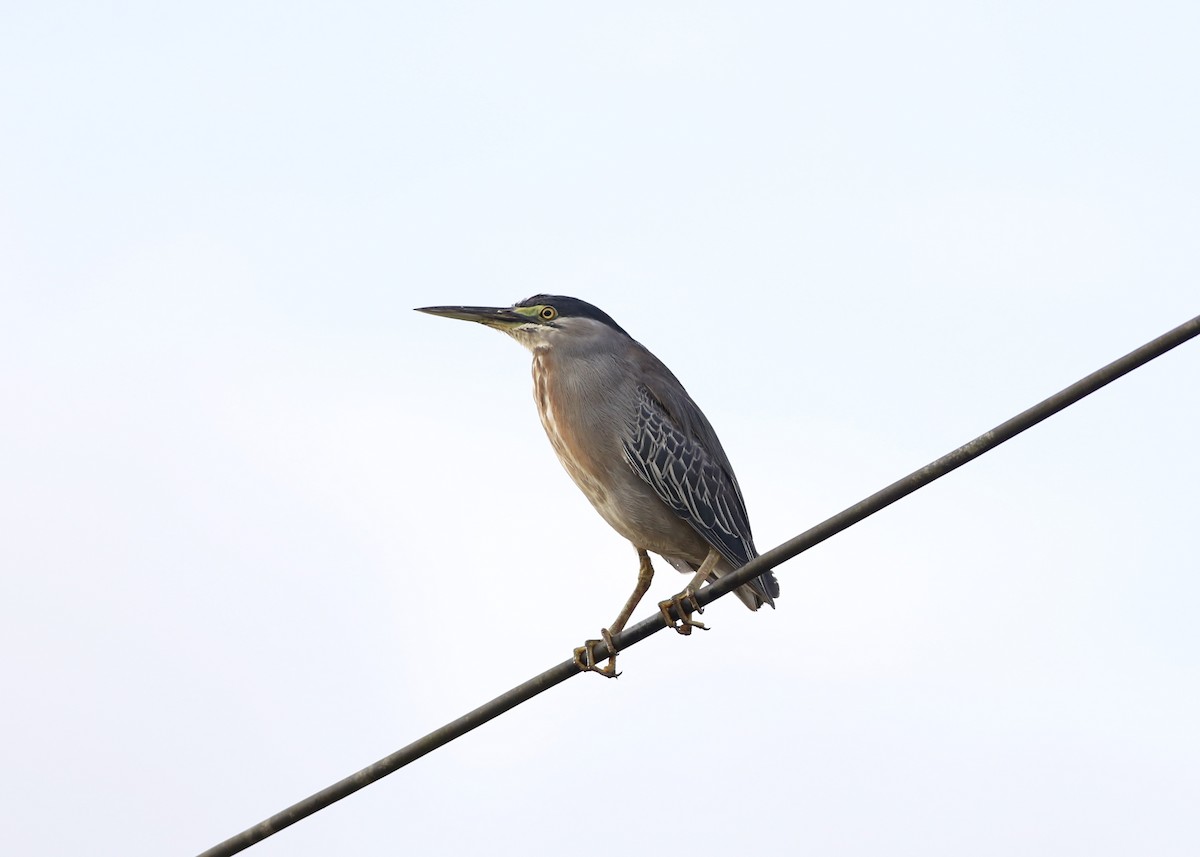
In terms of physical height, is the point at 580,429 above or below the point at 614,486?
above

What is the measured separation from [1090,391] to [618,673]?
337 cm

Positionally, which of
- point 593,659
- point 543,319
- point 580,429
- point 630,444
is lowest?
point 593,659

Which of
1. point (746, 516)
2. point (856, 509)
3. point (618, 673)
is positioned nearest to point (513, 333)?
point (746, 516)

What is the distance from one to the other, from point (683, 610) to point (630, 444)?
1.35 meters

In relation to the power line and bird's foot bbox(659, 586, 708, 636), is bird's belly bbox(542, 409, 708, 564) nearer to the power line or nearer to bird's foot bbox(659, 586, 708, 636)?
bird's foot bbox(659, 586, 708, 636)

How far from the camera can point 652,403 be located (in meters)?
8.34

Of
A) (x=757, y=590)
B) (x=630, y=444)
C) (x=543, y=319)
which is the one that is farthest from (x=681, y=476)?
(x=543, y=319)

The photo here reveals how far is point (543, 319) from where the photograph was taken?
856cm

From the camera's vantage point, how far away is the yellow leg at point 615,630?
7.12 meters

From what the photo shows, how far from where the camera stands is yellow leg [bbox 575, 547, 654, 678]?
281 inches

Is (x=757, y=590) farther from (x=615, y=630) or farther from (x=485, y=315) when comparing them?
(x=485, y=315)

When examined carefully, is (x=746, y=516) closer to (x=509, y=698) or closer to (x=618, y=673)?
(x=618, y=673)

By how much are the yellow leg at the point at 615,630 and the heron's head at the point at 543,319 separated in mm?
1344

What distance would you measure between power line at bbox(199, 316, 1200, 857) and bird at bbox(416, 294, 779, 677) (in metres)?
2.12
